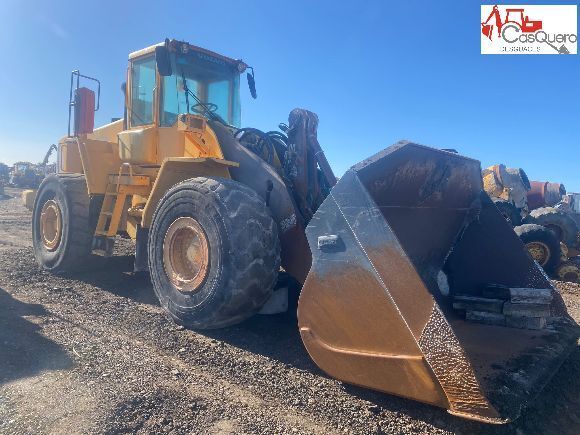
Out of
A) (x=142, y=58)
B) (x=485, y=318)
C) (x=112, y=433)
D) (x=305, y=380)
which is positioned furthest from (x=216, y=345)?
(x=142, y=58)

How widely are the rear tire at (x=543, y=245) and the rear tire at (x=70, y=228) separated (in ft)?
26.5

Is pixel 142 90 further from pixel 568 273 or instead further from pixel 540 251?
pixel 568 273

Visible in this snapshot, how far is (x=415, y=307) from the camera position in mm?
2447

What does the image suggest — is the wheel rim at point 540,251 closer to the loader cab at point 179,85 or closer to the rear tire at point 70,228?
the loader cab at point 179,85

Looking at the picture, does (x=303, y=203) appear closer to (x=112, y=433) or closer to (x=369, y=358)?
(x=369, y=358)

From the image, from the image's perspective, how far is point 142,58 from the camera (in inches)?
232

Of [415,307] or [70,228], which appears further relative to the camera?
[70,228]

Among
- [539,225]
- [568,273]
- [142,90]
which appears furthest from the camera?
[539,225]

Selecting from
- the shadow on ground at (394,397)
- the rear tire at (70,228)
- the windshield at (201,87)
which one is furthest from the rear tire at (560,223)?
the rear tire at (70,228)

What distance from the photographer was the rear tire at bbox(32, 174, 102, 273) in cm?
633

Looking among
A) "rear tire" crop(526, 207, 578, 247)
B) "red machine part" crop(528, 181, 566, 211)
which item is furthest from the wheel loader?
"red machine part" crop(528, 181, 566, 211)

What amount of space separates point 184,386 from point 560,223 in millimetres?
10593

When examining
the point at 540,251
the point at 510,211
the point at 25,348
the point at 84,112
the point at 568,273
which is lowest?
the point at 25,348

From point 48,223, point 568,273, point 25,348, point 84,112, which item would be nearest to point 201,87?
point 84,112
